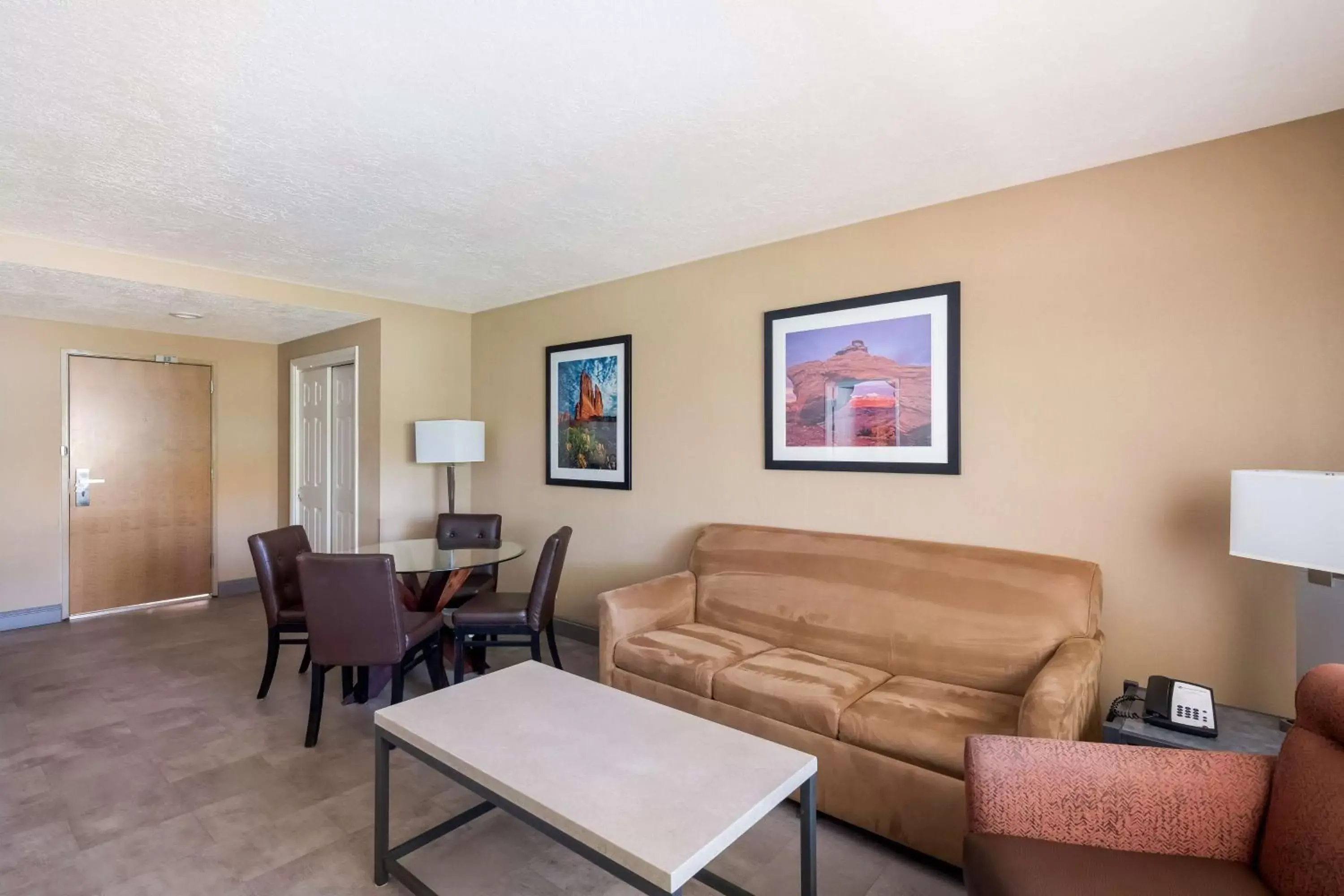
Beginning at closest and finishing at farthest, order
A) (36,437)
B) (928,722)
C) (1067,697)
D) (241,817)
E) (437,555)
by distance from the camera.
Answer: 1. (1067,697)
2. (928,722)
3. (241,817)
4. (437,555)
5. (36,437)

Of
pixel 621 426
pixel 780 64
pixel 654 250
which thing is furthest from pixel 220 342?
pixel 780 64

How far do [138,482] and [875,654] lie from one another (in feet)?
19.2

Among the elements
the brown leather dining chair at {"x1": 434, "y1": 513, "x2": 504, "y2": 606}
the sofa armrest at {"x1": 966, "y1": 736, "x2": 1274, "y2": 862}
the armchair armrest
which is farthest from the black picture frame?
the sofa armrest at {"x1": 966, "y1": 736, "x2": 1274, "y2": 862}

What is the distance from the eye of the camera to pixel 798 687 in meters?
2.38

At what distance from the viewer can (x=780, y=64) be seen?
1772 millimetres

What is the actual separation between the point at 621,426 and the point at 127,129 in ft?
8.65

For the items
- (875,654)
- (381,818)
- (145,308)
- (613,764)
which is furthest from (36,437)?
(875,654)

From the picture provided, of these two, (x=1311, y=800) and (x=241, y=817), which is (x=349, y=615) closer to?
(x=241, y=817)

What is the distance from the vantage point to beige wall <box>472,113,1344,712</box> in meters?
2.12

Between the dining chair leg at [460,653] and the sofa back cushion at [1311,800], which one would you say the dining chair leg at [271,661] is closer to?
the dining chair leg at [460,653]

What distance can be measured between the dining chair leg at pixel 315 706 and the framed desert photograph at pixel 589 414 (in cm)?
191

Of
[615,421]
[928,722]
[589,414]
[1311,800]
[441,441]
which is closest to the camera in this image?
[1311,800]

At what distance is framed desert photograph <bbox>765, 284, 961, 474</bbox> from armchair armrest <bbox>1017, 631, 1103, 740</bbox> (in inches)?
34.2

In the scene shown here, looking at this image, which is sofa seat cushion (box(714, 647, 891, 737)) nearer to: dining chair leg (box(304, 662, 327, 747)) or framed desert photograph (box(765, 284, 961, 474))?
framed desert photograph (box(765, 284, 961, 474))
